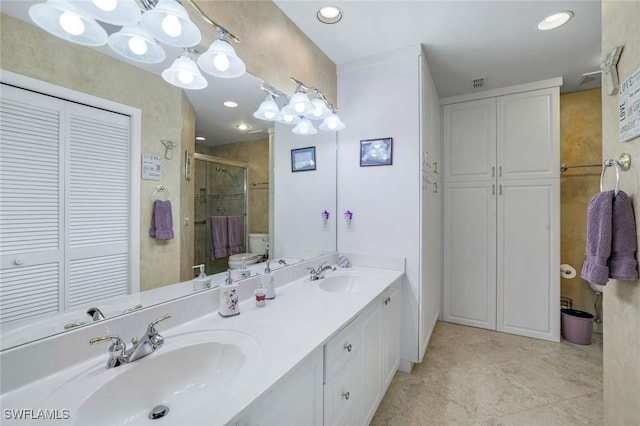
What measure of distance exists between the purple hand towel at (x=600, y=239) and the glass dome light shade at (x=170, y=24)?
166 centimetres

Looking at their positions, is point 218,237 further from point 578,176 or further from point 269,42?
point 578,176

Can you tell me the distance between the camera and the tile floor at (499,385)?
66.4 inches

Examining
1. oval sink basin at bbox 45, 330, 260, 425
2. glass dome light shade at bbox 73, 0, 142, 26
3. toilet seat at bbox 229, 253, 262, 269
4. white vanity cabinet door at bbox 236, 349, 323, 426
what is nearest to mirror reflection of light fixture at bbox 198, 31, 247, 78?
glass dome light shade at bbox 73, 0, 142, 26

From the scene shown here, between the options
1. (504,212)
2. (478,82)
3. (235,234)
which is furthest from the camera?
(504,212)

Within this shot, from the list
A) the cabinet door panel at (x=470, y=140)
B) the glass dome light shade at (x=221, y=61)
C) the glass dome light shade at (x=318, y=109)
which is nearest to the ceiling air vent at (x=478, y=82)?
the cabinet door panel at (x=470, y=140)

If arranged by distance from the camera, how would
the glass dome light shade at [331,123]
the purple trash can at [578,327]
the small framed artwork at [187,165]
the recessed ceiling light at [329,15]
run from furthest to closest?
the purple trash can at [578,327] → the glass dome light shade at [331,123] → the recessed ceiling light at [329,15] → the small framed artwork at [187,165]

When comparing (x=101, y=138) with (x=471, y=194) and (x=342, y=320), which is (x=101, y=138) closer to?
(x=342, y=320)

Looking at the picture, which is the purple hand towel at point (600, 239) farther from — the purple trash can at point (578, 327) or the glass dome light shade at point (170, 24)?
the purple trash can at point (578, 327)

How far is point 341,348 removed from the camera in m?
1.17

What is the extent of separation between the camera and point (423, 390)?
6.34 ft

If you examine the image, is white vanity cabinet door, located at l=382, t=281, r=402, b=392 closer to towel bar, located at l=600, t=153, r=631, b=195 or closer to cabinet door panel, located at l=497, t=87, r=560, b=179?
towel bar, located at l=600, t=153, r=631, b=195

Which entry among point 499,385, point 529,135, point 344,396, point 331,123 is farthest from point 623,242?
point 529,135

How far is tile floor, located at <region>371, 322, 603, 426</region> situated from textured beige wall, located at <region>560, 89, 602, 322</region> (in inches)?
21.4

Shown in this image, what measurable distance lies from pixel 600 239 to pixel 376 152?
4.91ft
